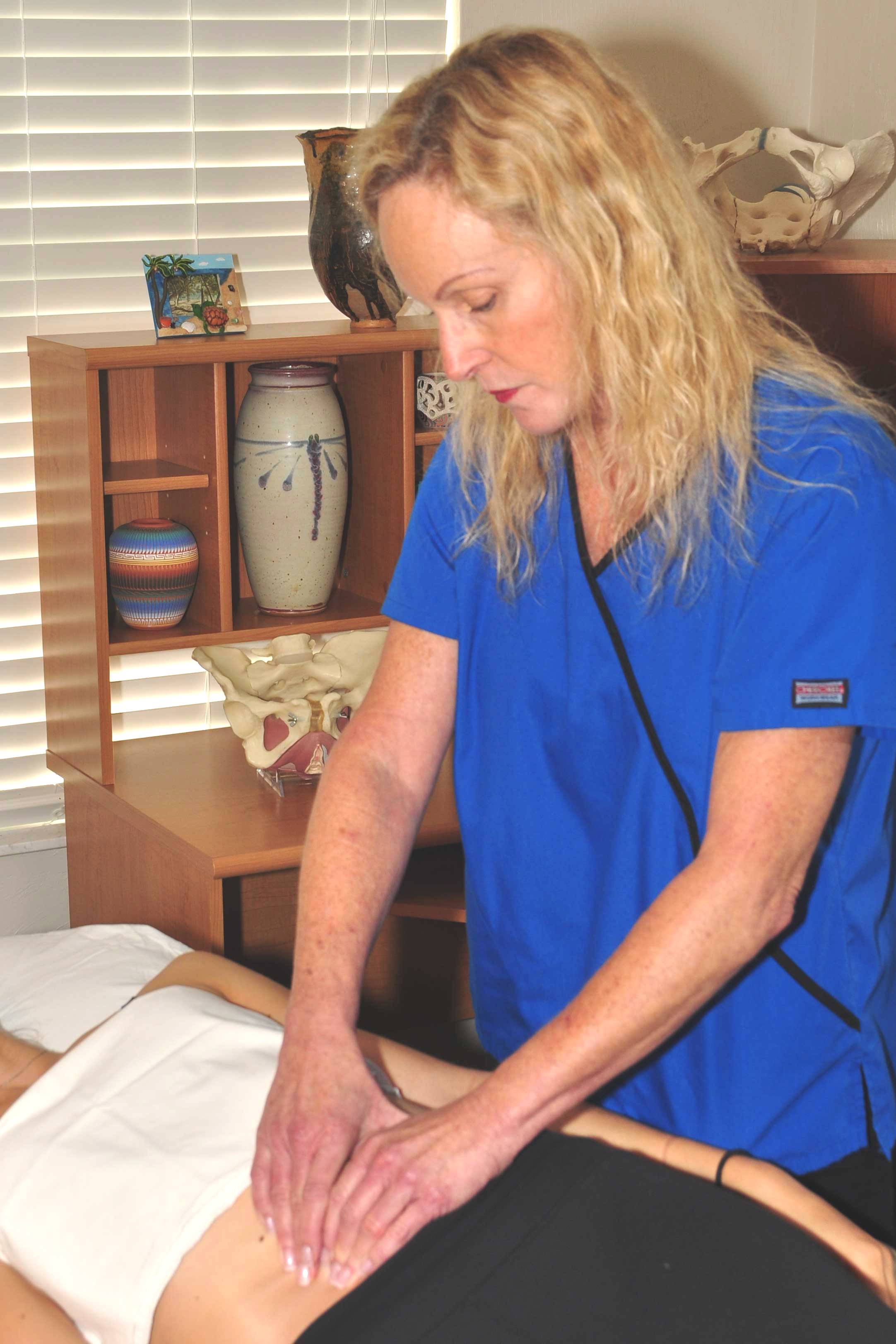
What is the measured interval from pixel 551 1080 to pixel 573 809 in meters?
0.28

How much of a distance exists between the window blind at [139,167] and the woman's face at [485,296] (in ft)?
4.61

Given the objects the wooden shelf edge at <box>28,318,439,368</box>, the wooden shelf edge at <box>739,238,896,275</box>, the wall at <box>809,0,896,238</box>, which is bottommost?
the wooden shelf edge at <box>28,318,439,368</box>

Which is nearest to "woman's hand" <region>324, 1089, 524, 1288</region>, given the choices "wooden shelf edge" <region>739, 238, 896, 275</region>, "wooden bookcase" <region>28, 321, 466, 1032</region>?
"wooden bookcase" <region>28, 321, 466, 1032</region>

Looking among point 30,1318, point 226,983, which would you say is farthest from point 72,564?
point 30,1318

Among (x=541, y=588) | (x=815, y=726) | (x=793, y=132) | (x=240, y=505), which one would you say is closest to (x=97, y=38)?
(x=240, y=505)

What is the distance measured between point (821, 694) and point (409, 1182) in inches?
18.5

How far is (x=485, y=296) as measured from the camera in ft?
3.76

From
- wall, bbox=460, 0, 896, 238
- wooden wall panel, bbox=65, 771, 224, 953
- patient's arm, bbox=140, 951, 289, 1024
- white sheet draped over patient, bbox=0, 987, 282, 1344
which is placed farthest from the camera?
wall, bbox=460, 0, 896, 238

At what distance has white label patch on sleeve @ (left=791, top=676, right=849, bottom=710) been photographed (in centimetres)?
112

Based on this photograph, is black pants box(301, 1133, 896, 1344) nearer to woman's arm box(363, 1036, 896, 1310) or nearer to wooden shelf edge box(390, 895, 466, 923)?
woman's arm box(363, 1036, 896, 1310)

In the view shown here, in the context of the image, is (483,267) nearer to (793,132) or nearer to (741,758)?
(741,758)

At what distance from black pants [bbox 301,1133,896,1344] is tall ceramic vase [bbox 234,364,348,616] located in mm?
1407

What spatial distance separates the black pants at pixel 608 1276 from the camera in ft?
3.30

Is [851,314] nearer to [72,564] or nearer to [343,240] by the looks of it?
[343,240]
